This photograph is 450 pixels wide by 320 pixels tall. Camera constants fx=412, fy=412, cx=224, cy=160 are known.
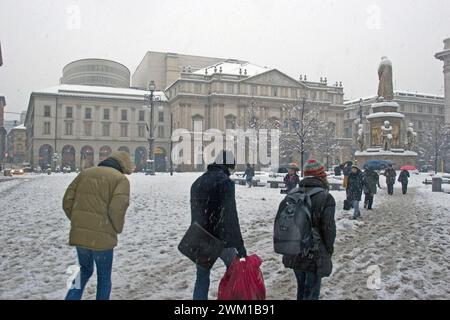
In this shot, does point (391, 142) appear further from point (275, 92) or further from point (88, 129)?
point (88, 129)

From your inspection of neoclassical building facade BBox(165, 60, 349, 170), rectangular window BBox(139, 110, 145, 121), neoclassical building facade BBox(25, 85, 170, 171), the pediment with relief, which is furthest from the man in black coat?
rectangular window BBox(139, 110, 145, 121)

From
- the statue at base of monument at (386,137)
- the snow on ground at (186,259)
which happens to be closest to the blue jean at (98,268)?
the snow on ground at (186,259)

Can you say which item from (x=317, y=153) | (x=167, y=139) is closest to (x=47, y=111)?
(x=167, y=139)

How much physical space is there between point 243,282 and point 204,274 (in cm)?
48

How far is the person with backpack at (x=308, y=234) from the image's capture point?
155 inches

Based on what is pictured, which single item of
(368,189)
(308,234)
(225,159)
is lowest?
(368,189)

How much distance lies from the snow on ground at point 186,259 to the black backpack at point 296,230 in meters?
1.35

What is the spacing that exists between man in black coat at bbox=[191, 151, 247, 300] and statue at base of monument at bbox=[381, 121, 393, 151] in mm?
30491

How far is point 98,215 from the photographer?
4.11m

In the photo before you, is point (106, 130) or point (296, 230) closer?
point (296, 230)

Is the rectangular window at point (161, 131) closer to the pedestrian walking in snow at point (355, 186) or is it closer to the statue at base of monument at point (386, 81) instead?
the statue at base of monument at point (386, 81)

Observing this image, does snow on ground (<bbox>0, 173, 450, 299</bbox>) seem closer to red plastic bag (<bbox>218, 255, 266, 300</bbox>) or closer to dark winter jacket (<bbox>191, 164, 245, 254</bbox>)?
red plastic bag (<bbox>218, 255, 266, 300</bbox>)

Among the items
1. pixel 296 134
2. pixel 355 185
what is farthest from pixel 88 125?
pixel 355 185

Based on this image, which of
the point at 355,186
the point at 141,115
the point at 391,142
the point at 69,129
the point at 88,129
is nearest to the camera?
the point at 355,186
